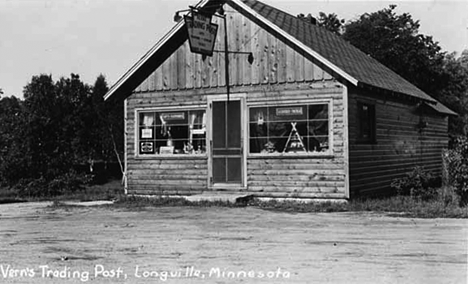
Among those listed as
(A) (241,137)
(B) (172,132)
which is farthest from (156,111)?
(A) (241,137)

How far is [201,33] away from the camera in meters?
16.9

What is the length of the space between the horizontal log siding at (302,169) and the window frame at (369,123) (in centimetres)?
102

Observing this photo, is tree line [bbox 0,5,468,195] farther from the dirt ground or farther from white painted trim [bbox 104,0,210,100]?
the dirt ground

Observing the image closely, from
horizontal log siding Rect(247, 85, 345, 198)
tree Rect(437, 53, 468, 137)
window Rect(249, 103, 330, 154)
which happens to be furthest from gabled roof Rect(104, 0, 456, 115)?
tree Rect(437, 53, 468, 137)

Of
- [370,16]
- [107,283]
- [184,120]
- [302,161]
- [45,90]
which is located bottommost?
[107,283]

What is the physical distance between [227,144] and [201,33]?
3.19 meters

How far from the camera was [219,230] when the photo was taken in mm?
11531

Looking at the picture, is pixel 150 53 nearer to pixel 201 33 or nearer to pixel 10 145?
pixel 201 33

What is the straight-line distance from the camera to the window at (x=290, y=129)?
16156 millimetres

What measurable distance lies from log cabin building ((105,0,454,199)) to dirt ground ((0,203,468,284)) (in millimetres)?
2688

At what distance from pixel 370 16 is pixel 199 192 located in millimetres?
26918

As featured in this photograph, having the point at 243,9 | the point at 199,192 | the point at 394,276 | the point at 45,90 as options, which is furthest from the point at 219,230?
the point at 45,90

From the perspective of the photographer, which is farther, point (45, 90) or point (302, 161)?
point (45, 90)

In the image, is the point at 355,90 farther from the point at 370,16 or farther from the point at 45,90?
the point at 370,16
